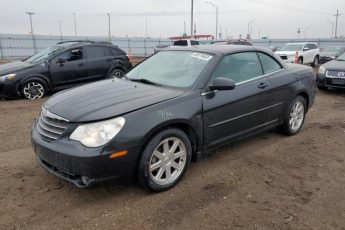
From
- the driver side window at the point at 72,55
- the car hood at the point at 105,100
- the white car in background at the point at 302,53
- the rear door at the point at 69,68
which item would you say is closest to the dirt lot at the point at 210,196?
the car hood at the point at 105,100

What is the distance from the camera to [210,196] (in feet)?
12.1

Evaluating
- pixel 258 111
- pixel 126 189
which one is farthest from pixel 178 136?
pixel 258 111

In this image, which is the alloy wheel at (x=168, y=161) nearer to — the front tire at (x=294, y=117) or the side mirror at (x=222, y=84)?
the side mirror at (x=222, y=84)

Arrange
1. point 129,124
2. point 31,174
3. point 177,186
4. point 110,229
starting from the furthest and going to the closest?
point 31,174, point 177,186, point 129,124, point 110,229

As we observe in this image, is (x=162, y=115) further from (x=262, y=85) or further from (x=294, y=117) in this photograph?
(x=294, y=117)

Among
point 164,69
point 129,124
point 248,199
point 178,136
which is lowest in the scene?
point 248,199

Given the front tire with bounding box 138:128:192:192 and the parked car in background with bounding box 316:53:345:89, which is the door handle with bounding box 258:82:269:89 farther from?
the parked car in background with bounding box 316:53:345:89

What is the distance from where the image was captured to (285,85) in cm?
531

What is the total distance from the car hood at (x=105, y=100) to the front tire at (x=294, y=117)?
2411 millimetres

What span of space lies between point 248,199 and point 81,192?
187 cm

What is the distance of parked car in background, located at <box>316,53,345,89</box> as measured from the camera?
962 cm

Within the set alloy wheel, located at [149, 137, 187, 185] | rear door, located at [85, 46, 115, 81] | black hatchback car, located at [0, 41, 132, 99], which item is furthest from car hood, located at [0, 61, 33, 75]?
alloy wheel, located at [149, 137, 187, 185]

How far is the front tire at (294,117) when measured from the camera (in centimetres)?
555

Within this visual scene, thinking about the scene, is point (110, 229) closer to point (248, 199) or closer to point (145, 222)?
point (145, 222)
